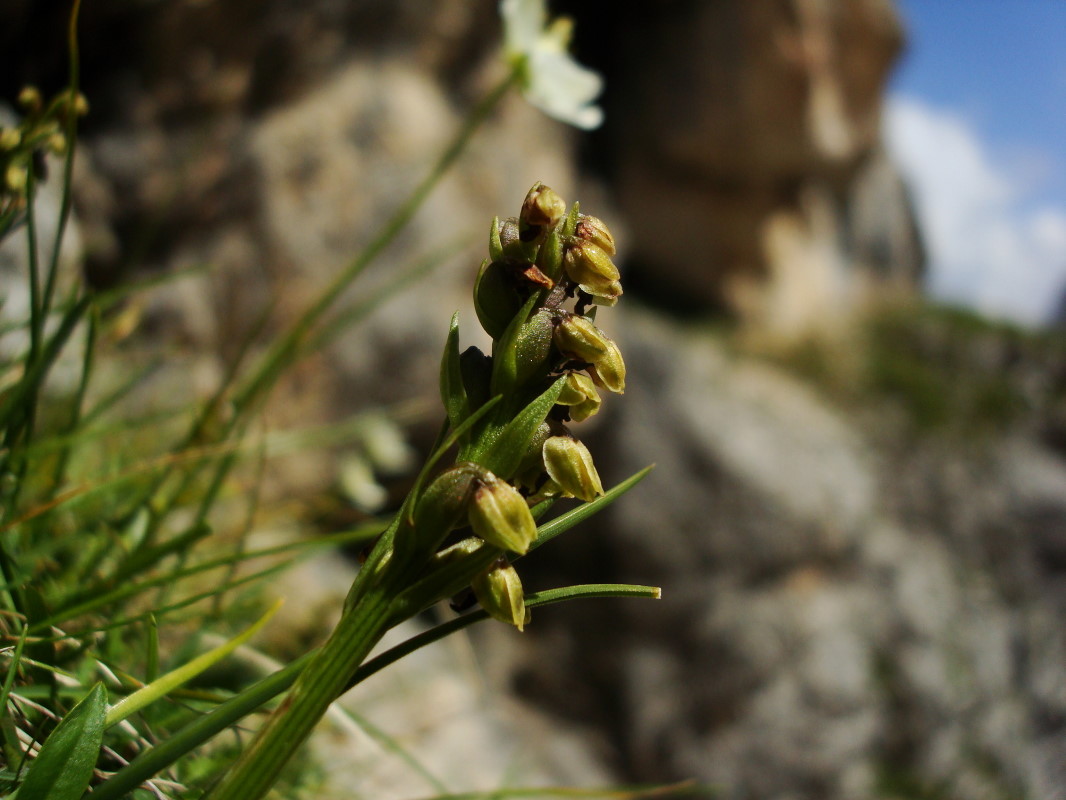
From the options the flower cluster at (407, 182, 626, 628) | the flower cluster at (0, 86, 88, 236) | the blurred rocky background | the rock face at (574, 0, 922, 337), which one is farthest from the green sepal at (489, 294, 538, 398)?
the rock face at (574, 0, 922, 337)

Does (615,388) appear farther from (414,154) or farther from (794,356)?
(794,356)

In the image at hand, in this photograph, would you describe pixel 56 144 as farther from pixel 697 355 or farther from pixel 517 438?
pixel 697 355

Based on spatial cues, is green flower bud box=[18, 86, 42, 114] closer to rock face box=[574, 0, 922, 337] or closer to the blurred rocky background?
the blurred rocky background

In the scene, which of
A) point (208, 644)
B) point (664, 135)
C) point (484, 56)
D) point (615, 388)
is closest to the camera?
point (615, 388)

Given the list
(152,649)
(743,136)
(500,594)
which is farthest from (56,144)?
(743,136)

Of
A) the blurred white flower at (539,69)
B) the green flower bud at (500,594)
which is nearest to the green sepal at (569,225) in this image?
the green flower bud at (500,594)

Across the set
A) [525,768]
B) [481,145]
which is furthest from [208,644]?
[481,145]

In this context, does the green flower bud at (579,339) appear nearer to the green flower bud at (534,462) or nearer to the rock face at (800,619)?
the green flower bud at (534,462)
